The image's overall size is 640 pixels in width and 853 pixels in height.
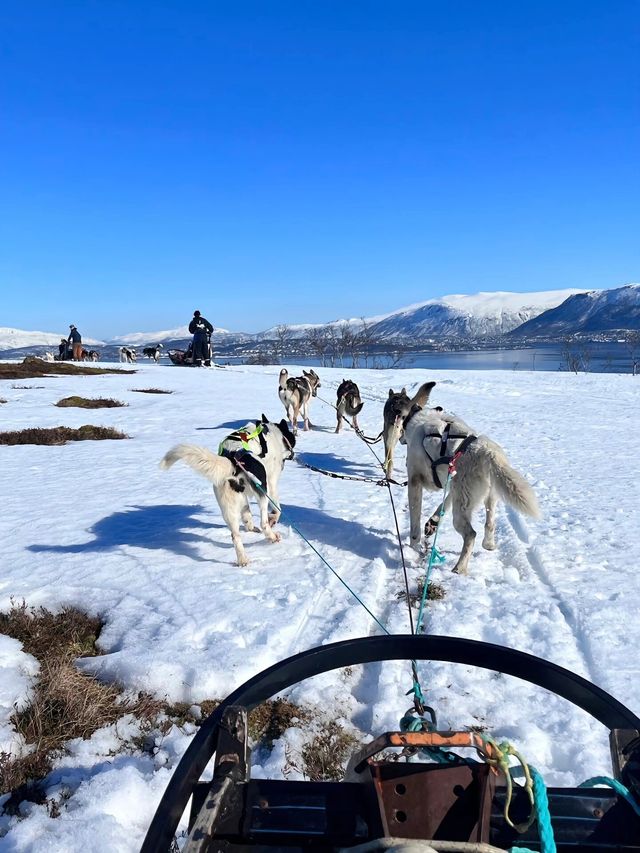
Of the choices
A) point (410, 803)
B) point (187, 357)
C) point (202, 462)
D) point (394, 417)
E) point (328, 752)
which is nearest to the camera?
point (410, 803)

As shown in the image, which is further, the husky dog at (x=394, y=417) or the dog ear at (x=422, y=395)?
the husky dog at (x=394, y=417)

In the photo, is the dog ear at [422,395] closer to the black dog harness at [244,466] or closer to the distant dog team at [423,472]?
the distant dog team at [423,472]

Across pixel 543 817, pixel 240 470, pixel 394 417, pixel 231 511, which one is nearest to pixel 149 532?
pixel 231 511

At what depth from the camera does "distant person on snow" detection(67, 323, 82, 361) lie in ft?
110

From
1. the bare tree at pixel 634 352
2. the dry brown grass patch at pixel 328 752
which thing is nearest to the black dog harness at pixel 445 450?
the dry brown grass patch at pixel 328 752

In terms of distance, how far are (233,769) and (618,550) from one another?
474cm

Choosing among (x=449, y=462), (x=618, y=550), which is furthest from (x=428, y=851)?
(x=618, y=550)

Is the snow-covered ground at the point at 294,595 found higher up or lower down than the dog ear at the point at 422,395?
lower down

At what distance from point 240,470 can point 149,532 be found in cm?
169

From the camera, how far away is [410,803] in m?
1.05

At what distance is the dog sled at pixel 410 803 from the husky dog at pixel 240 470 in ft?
9.96

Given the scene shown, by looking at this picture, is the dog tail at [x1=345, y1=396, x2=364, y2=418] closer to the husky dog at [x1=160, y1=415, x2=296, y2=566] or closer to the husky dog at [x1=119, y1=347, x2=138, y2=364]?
the husky dog at [x1=160, y1=415, x2=296, y2=566]

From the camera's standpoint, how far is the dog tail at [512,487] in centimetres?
380

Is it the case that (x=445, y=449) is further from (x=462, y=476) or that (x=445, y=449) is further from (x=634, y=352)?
(x=634, y=352)
